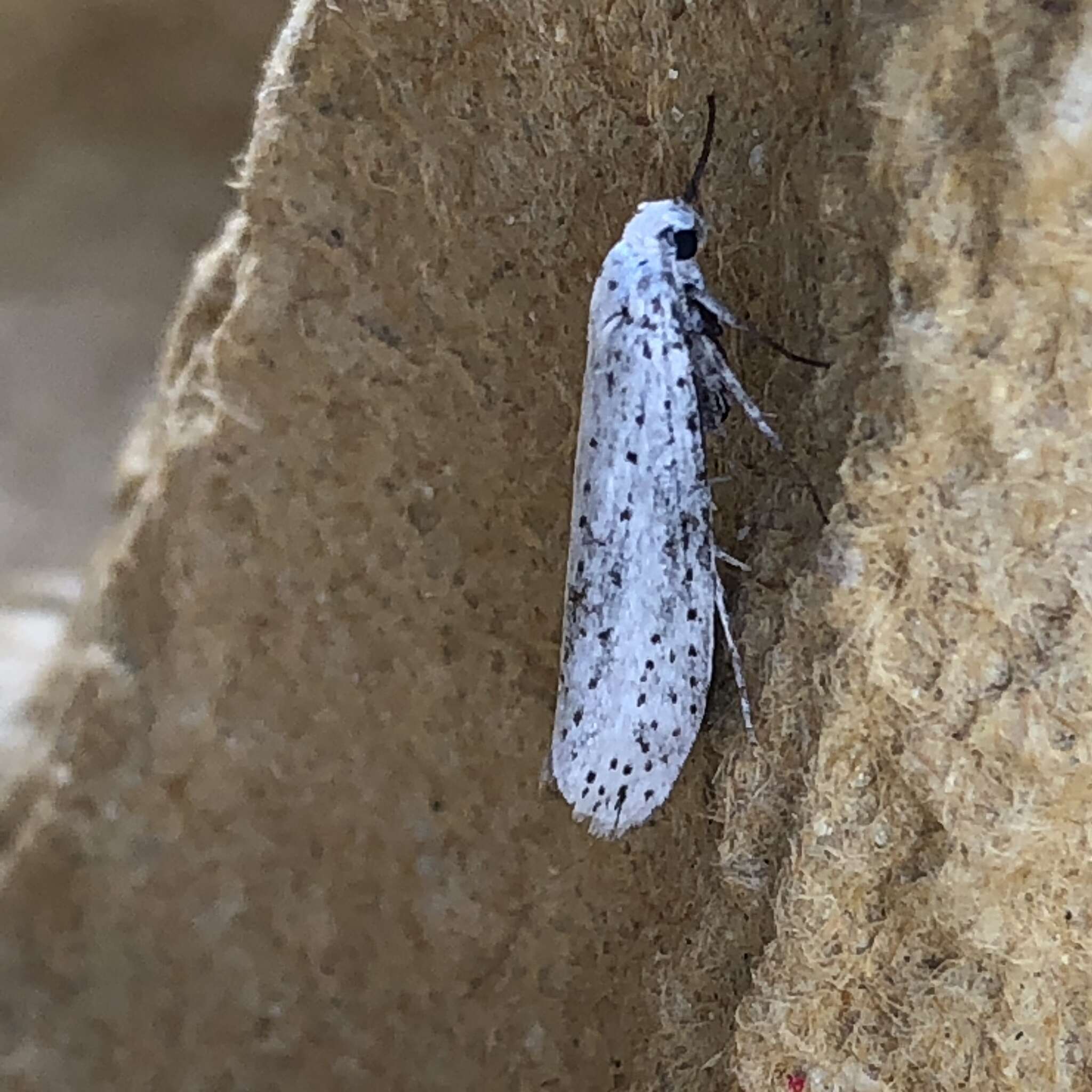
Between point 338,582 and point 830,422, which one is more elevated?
point 830,422

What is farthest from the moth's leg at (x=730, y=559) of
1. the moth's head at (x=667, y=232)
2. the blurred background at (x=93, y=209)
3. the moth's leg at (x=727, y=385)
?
the blurred background at (x=93, y=209)

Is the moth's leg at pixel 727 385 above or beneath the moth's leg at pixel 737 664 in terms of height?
above

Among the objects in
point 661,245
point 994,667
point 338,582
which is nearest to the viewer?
point 994,667

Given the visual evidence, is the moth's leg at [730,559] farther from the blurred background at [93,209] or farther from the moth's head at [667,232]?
the blurred background at [93,209]

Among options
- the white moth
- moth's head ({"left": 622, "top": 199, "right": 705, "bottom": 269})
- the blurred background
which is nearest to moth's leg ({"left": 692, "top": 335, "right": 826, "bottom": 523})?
the white moth

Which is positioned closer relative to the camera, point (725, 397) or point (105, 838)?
point (725, 397)

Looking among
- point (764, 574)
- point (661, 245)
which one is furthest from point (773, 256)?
point (764, 574)

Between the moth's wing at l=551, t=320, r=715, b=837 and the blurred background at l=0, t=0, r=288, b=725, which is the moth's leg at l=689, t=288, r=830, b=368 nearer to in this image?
the moth's wing at l=551, t=320, r=715, b=837

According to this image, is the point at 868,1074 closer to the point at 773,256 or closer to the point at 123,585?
the point at 773,256
